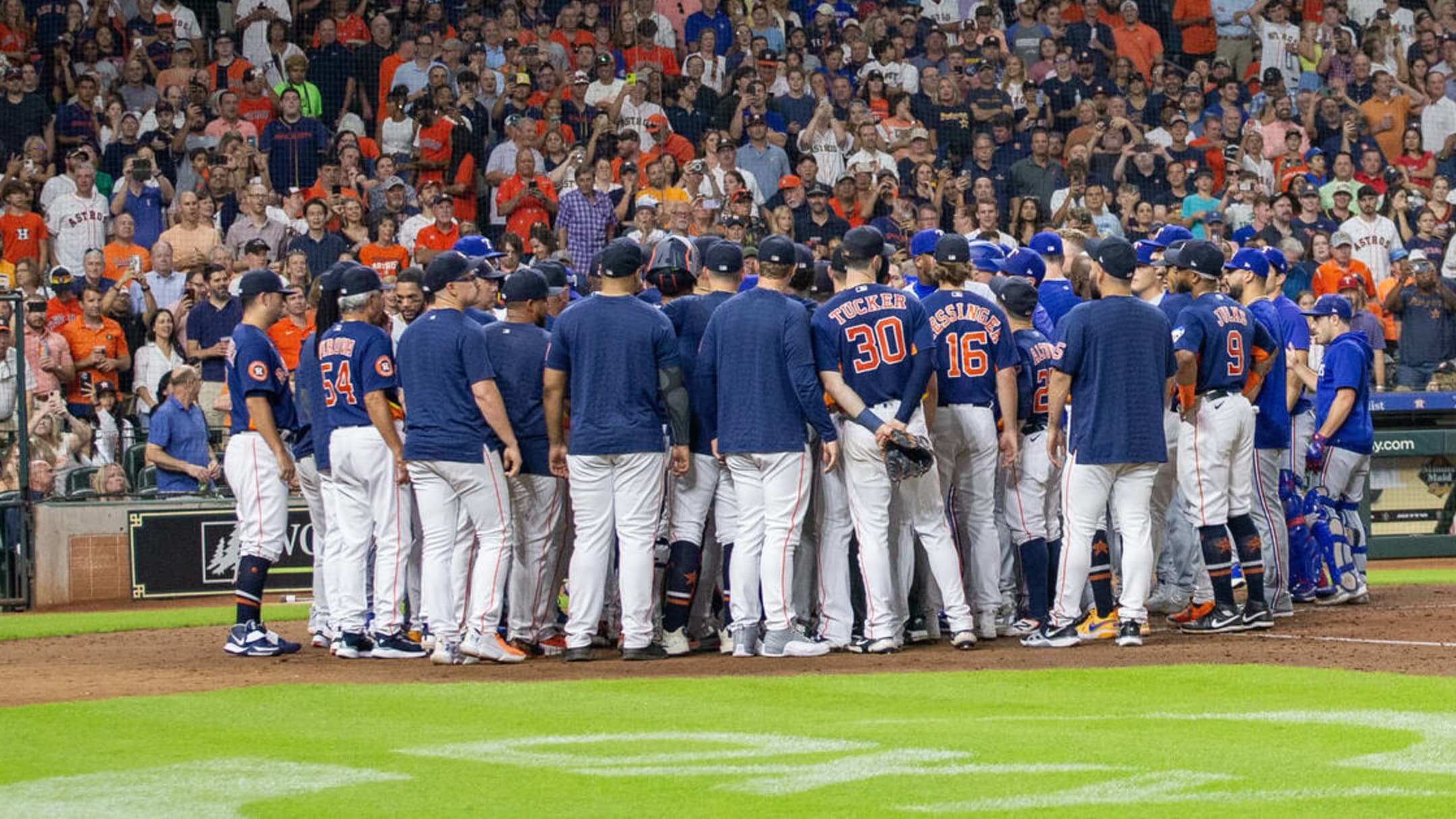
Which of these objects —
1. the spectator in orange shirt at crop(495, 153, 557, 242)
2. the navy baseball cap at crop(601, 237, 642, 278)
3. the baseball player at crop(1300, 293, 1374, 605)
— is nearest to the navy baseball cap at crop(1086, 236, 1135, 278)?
the navy baseball cap at crop(601, 237, 642, 278)

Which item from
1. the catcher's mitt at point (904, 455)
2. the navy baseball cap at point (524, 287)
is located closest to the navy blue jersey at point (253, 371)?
the navy baseball cap at point (524, 287)

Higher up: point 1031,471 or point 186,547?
point 1031,471

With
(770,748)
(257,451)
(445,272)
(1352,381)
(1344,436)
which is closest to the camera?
(770,748)

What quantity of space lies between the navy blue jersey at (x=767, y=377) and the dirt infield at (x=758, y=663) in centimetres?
117

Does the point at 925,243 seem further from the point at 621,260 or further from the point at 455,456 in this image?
the point at 455,456

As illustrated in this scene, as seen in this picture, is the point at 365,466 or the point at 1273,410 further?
the point at 1273,410

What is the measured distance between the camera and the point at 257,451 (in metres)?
10.3

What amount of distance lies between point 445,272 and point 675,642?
2.31m

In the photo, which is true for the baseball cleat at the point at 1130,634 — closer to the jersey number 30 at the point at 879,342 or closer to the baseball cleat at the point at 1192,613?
the baseball cleat at the point at 1192,613

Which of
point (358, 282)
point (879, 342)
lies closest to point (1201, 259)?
point (879, 342)

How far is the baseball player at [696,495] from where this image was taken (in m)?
9.86

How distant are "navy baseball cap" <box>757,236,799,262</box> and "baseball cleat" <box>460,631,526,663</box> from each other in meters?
2.44

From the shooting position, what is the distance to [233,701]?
8242 millimetres

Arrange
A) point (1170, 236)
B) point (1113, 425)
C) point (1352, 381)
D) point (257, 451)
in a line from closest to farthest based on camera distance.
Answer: point (1113, 425) → point (257, 451) → point (1170, 236) → point (1352, 381)
